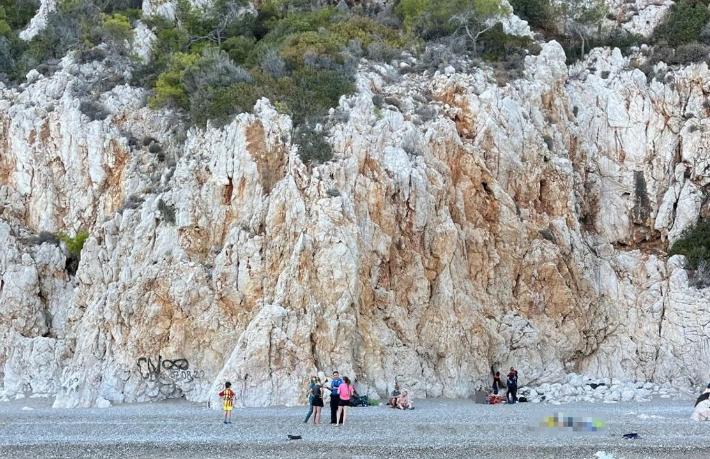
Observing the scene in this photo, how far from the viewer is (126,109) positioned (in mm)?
38531

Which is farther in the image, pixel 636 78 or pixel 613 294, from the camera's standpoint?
pixel 636 78

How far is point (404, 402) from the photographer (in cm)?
2619

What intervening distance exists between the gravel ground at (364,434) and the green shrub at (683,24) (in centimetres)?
2213

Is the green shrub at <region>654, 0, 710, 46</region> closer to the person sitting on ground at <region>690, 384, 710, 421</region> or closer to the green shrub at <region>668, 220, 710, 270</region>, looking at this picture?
the green shrub at <region>668, 220, 710, 270</region>

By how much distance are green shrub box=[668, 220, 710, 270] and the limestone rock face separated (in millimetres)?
591

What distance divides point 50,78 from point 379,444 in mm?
29521

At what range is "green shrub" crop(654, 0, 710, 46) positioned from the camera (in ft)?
135

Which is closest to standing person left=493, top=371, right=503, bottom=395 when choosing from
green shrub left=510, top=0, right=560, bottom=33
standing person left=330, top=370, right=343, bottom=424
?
standing person left=330, top=370, right=343, bottom=424

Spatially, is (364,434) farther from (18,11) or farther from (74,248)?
(18,11)

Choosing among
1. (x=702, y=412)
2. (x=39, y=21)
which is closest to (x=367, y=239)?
(x=702, y=412)

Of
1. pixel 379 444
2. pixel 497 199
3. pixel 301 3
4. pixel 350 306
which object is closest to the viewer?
pixel 379 444

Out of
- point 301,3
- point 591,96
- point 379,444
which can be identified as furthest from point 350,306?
point 301,3

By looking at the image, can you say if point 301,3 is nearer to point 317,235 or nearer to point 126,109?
point 126,109

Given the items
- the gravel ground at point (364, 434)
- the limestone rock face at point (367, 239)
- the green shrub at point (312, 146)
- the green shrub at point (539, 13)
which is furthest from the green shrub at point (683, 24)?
the gravel ground at point (364, 434)
